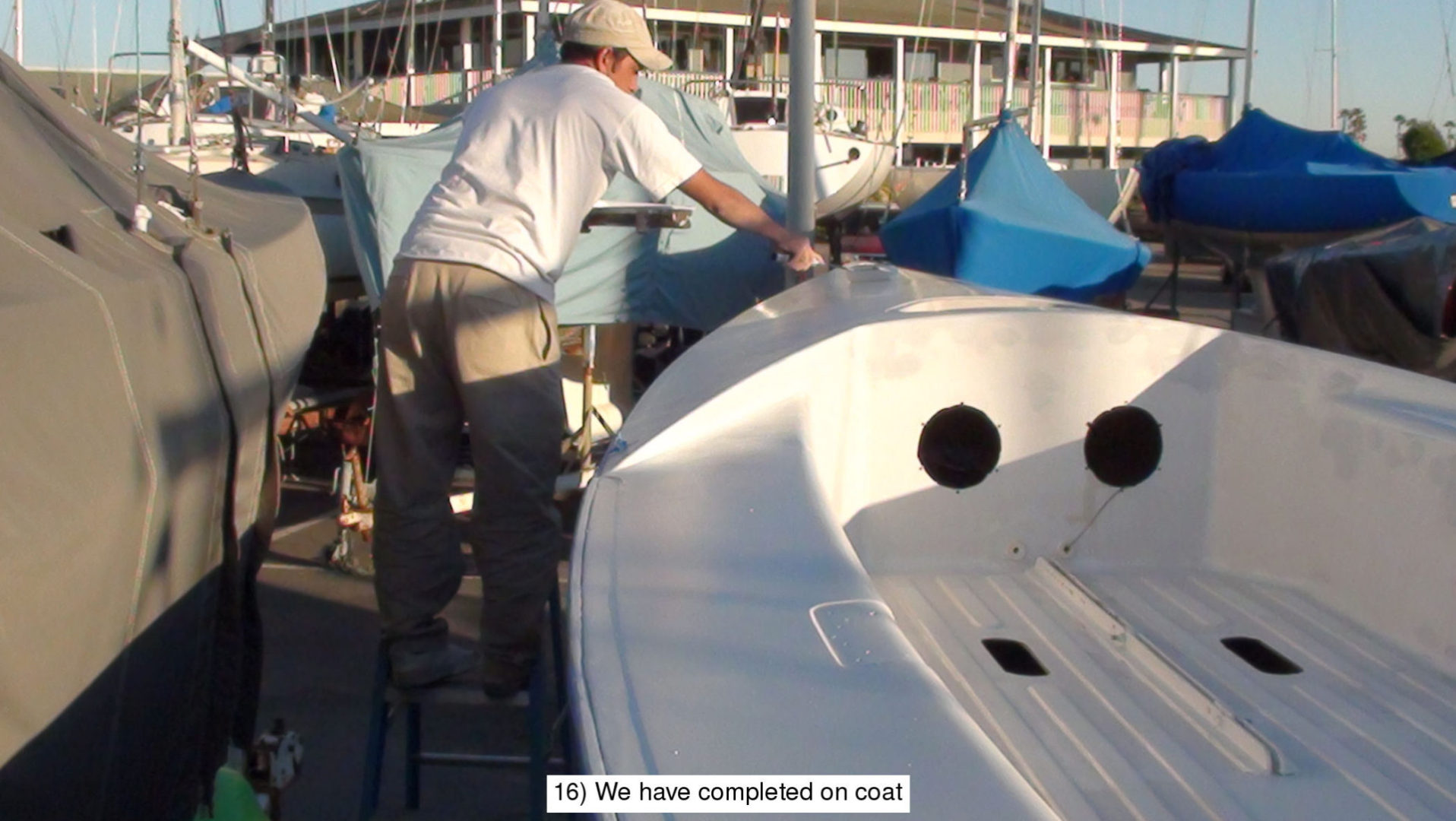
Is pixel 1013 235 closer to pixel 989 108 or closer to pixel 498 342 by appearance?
pixel 498 342

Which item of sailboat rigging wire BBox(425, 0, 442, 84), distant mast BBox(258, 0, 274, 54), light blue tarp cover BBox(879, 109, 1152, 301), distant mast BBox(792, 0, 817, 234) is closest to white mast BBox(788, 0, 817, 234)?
distant mast BBox(792, 0, 817, 234)

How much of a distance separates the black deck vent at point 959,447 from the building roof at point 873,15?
54.4 feet

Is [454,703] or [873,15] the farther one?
[873,15]

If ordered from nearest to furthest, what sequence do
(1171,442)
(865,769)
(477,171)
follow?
(865,769) → (477,171) → (1171,442)

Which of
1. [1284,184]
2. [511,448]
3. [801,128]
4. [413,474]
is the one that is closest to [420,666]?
[413,474]

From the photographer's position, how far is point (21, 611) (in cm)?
150

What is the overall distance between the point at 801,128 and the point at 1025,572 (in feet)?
6.18

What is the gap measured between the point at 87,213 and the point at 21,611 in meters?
0.98

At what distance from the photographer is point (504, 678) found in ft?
10.1

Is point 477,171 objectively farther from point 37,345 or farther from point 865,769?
point 865,769

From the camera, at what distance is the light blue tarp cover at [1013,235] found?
24.2ft

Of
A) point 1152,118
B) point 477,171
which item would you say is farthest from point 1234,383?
point 1152,118

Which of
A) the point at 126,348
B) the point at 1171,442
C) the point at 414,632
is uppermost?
the point at 126,348

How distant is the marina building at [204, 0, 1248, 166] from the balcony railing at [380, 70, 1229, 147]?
0.03 metres
